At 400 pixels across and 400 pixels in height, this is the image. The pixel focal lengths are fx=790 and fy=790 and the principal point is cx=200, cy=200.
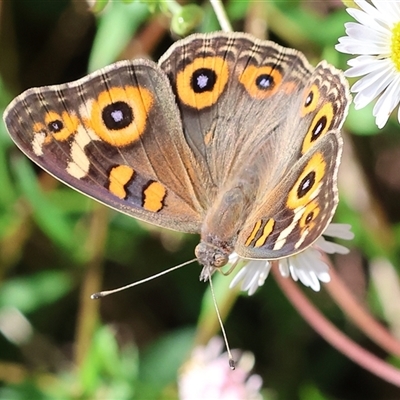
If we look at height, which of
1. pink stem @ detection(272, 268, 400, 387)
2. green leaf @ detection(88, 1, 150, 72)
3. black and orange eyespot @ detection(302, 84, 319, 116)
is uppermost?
green leaf @ detection(88, 1, 150, 72)

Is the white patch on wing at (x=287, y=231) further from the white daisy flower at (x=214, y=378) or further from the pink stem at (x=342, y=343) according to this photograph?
the white daisy flower at (x=214, y=378)

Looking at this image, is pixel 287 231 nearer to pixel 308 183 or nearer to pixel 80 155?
pixel 308 183

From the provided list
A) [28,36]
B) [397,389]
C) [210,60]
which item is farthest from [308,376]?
[28,36]

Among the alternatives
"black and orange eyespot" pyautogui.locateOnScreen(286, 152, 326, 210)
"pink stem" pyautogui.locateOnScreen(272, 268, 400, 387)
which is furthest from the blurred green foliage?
"black and orange eyespot" pyautogui.locateOnScreen(286, 152, 326, 210)

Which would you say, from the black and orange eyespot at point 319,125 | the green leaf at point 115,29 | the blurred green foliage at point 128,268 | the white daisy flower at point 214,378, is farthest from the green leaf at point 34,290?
the black and orange eyespot at point 319,125

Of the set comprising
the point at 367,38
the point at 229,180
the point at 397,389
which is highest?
the point at 367,38

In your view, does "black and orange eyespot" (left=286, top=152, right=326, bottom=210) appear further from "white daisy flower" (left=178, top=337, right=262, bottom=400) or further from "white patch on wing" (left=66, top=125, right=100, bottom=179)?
"white daisy flower" (left=178, top=337, right=262, bottom=400)

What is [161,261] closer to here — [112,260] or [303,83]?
[112,260]
